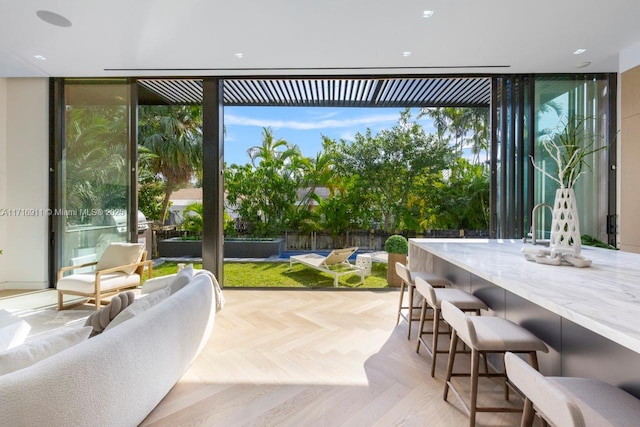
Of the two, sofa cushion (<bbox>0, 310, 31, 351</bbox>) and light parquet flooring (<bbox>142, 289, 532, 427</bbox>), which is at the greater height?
sofa cushion (<bbox>0, 310, 31, 351</bbox>)

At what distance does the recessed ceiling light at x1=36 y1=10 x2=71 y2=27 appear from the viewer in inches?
113

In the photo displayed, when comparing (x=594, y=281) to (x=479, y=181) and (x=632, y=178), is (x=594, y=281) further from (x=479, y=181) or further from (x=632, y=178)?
(x=479, y=181)

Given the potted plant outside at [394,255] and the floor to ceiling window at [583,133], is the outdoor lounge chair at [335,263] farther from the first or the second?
the floor to ceiling window at [583,133]

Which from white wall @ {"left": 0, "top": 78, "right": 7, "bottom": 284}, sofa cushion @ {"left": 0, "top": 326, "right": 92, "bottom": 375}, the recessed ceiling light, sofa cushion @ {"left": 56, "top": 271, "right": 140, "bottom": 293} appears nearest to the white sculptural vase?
sofa cushion @ {"left": 0, "top": 326, "right": 92, "bottom": 375}

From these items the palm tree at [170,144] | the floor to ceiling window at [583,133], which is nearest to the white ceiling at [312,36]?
the floor to ceiling window at [583,133]

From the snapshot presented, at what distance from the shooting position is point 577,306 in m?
1.12

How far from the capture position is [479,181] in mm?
7781

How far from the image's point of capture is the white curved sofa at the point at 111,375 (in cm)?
102

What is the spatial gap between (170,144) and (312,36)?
7533 millimetres

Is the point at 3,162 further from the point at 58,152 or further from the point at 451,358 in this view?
the point at 451,358

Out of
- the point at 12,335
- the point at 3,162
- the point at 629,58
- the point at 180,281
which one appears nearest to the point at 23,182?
the point at 3,162

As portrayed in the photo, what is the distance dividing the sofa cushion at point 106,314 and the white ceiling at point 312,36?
2561 millimetres

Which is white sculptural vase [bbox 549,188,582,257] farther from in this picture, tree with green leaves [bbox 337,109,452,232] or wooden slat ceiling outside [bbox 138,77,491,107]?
tree with green leaves [bbox 337,109,452,232]

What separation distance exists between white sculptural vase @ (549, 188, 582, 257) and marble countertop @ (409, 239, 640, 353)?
145mm
